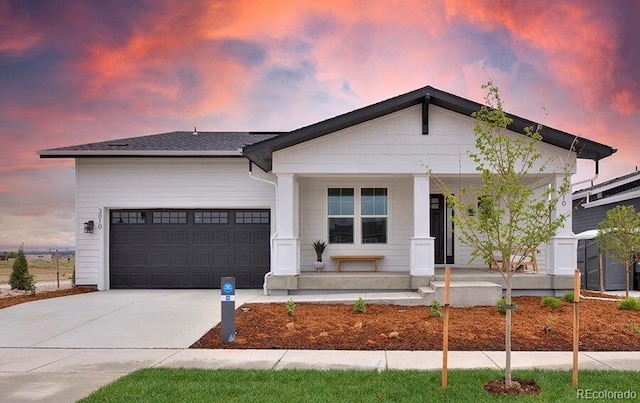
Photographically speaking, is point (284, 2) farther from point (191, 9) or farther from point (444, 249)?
point (444, 249)

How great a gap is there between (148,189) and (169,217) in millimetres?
970

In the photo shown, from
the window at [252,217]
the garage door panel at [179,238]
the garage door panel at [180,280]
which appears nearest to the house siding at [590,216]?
the window at [252,217]

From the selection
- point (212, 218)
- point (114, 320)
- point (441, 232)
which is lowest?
point (114, 320)

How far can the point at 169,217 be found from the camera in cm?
1442

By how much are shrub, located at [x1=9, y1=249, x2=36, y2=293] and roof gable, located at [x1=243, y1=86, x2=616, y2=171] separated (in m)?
8.31

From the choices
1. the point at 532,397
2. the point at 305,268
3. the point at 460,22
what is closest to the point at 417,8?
the point at 460,22

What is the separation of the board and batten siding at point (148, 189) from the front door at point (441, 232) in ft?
15.0

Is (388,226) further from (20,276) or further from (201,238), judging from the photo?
(20,276)

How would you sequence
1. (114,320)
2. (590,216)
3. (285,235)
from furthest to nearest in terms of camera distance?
(590,216), (285,235), (114,320)

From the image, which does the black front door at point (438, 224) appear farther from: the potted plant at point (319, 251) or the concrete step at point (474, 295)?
the concrete step at point (474, 295)

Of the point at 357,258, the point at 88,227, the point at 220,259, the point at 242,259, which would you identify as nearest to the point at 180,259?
the point at 220,259

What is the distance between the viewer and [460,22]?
1455cm

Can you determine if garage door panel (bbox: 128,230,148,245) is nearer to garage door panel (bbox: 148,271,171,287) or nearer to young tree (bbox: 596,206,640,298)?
garage door panel (bbox: 148,271,171,287)

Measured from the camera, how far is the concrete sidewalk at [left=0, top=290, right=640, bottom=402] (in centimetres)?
605
